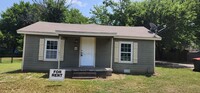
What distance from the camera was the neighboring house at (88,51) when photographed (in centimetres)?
1386

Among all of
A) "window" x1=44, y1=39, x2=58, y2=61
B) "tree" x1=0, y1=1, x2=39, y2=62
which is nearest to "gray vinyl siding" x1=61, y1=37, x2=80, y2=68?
"window" x1=44, y1=39, x2=58, y2=61

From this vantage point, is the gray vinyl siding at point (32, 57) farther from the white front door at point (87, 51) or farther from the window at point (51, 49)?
the white front door at point (87, 51)

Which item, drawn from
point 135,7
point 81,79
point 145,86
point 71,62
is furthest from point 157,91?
point 135,7

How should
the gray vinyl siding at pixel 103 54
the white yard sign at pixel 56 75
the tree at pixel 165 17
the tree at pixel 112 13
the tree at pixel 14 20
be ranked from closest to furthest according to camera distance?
the white yard sign at pixel 56 75 < the gray vinyl siding at pixel 103 54 < the tree at pixel 165 17 < the tree at pixel 112 13 < the tree at pixel 14 20

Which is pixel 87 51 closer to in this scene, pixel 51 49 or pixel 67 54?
pixel 67 54

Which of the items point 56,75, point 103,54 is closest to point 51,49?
point 103,54

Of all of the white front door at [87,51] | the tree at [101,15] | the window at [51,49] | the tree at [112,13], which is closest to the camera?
the window at [51,49]

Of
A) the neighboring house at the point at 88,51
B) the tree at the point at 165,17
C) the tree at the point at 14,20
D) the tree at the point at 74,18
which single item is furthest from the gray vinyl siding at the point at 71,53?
the tree at the point at 14,20

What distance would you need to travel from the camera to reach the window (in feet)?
45.9

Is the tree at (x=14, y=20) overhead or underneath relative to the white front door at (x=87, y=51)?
overhead

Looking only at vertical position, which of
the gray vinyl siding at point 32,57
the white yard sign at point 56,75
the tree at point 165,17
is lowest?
the white yard sign at point 56,75

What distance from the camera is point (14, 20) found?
42938 millimetres

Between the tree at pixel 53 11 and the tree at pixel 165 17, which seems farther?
the tree at pixel 53 11

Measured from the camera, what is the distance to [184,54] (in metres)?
30.4
